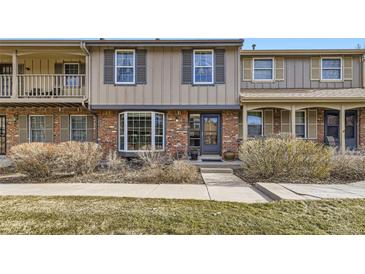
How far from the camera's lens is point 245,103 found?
10969 millimetres

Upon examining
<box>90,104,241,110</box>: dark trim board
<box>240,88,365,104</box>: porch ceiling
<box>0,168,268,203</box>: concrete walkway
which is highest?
<box>240,88,365,104</box>: porch ceiling

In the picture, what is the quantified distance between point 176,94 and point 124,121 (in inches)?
112

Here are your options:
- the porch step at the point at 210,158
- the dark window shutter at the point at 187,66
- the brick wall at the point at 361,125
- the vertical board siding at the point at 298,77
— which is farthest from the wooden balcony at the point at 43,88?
the brick wall at the point at 361,125

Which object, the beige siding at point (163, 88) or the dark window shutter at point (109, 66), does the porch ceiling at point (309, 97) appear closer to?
the beige siding at point (163, 88)

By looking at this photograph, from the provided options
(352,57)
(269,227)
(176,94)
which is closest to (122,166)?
(176,94)

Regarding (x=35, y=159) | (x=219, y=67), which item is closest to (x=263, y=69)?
(x=219, y=67)

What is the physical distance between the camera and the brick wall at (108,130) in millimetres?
11258

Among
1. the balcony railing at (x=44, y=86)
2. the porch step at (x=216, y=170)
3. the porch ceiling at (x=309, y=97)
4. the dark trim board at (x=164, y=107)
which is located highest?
the balcony railing at (x=44, y=86)

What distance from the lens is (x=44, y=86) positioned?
11.3 meters

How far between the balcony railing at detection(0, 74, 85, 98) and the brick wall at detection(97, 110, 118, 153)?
5.19ft

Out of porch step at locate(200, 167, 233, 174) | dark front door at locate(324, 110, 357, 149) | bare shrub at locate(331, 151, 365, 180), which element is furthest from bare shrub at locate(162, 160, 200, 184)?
dark front door at locate(324, 110, 357, 149)

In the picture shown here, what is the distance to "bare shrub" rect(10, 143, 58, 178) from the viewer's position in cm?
788

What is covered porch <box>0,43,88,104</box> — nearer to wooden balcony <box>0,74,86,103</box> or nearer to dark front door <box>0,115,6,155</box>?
wooden balcony <box>0,74,86,103</box>

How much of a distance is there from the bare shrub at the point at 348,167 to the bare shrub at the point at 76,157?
865 centimetres
